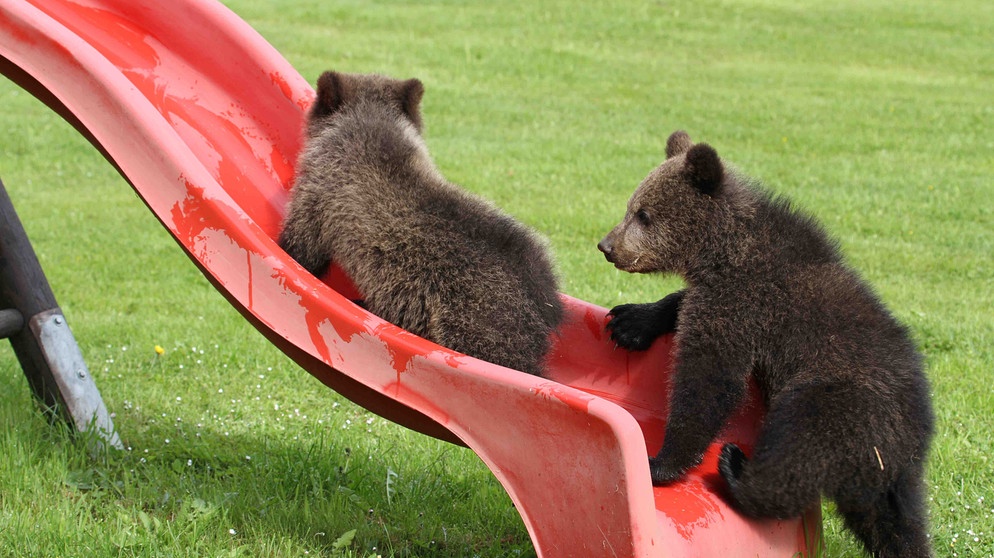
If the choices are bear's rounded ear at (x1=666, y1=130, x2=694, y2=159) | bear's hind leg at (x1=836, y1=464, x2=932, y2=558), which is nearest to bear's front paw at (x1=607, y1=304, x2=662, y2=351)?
bear's rounded ear at (x1=666, y1=130, x2=694, y2=159)

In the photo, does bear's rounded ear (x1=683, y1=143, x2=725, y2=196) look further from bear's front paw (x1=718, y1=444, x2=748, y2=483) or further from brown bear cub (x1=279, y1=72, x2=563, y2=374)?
bear's front paw (x1=718, y1=444, x2=748, y2=483)

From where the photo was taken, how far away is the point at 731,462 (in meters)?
3.95

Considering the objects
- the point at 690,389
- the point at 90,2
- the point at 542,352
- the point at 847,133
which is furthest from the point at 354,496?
the point at 847,133

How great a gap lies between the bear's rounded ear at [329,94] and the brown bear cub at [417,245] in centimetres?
13

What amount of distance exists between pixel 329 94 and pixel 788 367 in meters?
2.49

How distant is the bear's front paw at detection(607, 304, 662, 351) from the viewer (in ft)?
15.4

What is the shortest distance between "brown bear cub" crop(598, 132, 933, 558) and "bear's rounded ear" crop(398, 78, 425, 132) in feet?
4.82

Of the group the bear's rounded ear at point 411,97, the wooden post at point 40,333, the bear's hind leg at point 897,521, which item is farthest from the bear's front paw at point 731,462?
the wooden post at point 40,333

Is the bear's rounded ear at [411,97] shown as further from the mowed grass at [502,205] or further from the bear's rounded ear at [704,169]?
the mowed grass at [502,205]

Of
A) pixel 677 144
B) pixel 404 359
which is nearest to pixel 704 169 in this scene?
pixel 677 144

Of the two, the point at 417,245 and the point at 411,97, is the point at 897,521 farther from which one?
the point at 411,97

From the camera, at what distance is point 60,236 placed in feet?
31.3

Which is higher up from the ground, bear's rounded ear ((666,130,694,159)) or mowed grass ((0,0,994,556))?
bear's rounded ear ((666,130,694,159))

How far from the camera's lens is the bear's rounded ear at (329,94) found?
506 cm
